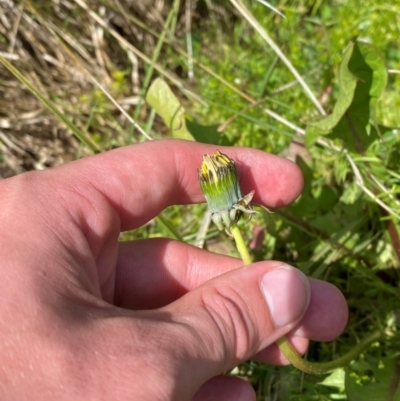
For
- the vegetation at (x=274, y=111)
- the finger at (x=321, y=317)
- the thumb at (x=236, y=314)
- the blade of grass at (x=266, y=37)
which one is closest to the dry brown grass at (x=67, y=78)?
the vegetation at (x=274, y=111)

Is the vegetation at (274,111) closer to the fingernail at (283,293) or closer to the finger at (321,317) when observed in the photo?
the finger at (321,317)

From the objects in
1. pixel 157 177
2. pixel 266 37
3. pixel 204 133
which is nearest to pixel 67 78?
pixel 204 133

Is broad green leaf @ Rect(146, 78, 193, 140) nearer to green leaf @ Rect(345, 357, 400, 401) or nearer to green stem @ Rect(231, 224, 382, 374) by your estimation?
green stem @ Rect(231, 224, 382, 374)

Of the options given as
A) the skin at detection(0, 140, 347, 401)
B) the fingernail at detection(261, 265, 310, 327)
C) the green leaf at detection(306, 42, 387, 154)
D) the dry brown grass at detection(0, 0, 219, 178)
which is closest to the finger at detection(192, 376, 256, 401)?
the skin at detection(0, 140, 347, 401)

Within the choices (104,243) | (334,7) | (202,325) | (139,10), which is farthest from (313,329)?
(139,10)

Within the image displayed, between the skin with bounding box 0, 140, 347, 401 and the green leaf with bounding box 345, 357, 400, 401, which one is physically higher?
the skin with bounding box 0, 140, 347, 401

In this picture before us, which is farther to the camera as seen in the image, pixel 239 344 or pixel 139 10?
pixel 139 10

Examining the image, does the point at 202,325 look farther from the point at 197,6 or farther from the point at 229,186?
the point at 197,6
